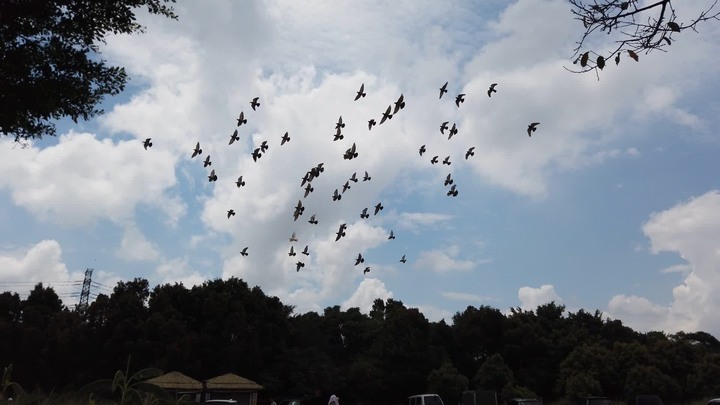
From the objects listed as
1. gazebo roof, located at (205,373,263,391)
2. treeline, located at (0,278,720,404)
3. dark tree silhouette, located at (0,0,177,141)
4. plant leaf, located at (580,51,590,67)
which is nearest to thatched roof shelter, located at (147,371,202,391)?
gazebo roof, located at (205,373,263,391)

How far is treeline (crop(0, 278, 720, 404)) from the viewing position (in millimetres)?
39156

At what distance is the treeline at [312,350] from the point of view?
39156 millimetres

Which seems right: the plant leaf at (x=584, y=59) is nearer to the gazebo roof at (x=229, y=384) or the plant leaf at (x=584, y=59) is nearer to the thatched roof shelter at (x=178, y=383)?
the thatched roof shelter at (x=178, y=383)

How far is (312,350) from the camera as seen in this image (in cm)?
4541

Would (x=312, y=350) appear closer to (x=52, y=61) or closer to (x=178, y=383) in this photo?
(x=178, y=383)

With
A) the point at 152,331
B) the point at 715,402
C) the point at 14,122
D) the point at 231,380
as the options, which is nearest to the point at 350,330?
the point at 152,331

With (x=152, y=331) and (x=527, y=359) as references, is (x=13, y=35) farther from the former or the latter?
(x=527, y=359)

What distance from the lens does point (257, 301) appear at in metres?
44.8

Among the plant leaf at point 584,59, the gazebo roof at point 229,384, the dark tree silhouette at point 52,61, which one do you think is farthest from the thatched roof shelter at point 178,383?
the plant leaf at point 584,59

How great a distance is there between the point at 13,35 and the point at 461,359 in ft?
146

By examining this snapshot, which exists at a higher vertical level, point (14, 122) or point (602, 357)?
point (14, 122)

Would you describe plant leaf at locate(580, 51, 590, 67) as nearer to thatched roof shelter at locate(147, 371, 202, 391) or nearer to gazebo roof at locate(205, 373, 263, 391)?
thatched roof shelter at locate(147, 371, 202, 391)

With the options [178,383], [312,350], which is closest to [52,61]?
[178,383]

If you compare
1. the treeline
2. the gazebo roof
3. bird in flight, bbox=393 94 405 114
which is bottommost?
the gazebo roof
